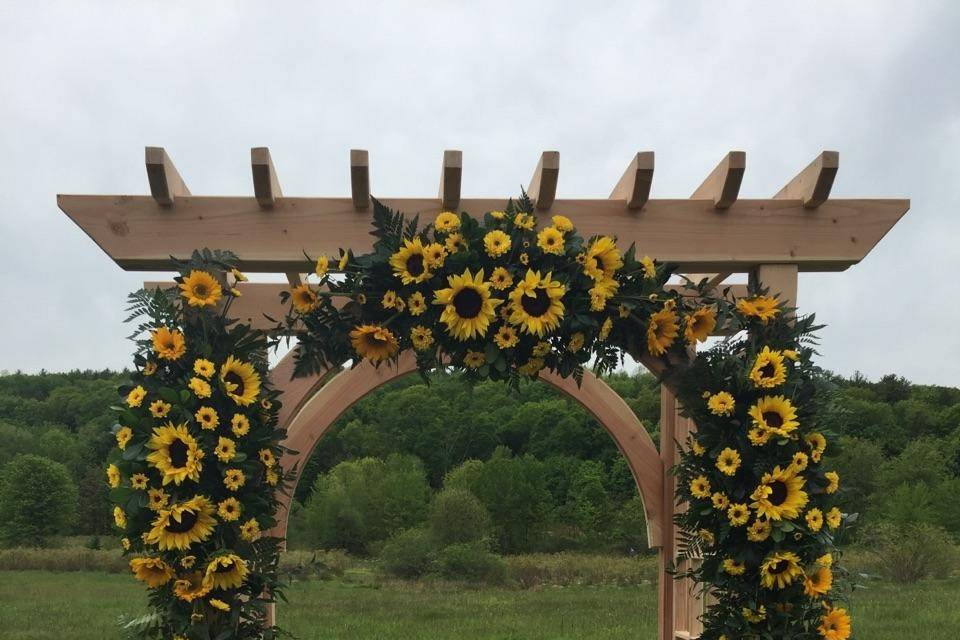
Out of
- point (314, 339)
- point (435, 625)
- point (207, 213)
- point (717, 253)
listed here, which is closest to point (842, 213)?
point (717, 253)

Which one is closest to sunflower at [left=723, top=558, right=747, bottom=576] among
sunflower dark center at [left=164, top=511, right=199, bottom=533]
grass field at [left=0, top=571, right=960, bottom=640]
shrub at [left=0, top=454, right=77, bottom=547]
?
sunflower dark center at [left=164, top=511, right=199, bottom=533]

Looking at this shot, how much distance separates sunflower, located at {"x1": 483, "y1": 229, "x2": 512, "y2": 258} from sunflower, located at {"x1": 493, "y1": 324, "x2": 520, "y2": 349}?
257 mm

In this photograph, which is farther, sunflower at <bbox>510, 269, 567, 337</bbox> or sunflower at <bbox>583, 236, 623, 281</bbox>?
sunflower at <bbox>583, 236, 623, 281</bbox>

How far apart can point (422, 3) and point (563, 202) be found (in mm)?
2348

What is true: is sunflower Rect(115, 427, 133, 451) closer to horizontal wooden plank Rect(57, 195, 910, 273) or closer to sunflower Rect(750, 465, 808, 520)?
horizontal wooden plank Rect(57, 195, 910, 273)

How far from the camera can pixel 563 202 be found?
11.2ft

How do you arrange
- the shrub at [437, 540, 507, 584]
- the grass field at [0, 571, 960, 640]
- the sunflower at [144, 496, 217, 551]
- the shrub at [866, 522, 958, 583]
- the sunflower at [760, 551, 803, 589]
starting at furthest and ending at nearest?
1. the shrub at [437, 540, 507, 584]
2. the shrub at [866, 522, 958, 583]
3. the grass field at [0, 571, 960, 640]
4. the sunflower at [760, 551, 803, 589]
5. the sunflower at [144, 496, 217, 551]

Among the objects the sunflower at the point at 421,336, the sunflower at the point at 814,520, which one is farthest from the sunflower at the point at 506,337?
the sunflower at the point at 814,520

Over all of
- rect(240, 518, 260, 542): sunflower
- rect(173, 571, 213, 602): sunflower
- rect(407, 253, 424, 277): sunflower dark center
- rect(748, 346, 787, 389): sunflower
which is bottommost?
rect(173, 571, 213, 602): sunflower

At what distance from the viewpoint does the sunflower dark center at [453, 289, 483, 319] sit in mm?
3055

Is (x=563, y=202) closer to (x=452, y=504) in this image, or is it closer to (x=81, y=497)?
(x=452, y=504)

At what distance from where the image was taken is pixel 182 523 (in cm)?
299

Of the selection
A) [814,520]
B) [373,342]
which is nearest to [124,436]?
[373,342]

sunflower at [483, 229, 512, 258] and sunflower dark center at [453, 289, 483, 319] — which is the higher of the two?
sunflower at [483, 229, 512, 258]
